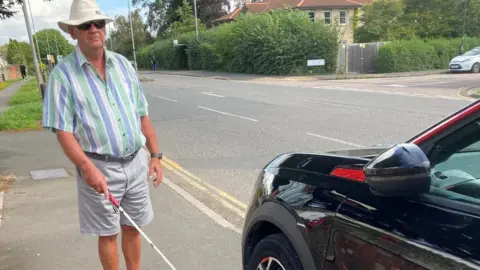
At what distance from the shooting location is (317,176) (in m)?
2.17

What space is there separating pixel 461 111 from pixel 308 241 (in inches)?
34.3

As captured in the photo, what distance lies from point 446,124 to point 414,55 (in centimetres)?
3257

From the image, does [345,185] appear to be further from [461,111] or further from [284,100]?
[284,100]

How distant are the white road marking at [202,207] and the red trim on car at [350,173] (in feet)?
7.65

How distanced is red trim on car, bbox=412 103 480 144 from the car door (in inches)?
0.7

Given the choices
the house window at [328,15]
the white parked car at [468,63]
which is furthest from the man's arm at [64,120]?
the house window at [328,15]

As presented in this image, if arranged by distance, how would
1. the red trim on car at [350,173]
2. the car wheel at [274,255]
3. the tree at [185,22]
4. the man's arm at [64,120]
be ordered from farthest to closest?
1. the tree at [185,22]
2. the man's arm at [64,120]
3. the car wheel at [274,255]
4. the red trim on car at [350,173]

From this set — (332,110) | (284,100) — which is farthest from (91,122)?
(284,100)

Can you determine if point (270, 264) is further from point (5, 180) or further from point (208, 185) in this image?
point (5, 180)

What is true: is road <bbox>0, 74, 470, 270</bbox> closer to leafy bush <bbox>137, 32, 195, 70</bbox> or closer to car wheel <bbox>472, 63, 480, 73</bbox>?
car wheel <bbox>472, 63, 480, 73</bbox>

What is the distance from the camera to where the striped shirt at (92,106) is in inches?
103

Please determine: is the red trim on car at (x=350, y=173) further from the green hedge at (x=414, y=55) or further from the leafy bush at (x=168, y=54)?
the leafy bush at (x=168, y=54)

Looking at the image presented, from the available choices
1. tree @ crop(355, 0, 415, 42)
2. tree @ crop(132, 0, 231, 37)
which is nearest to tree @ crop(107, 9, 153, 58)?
tree @ crop(132, 0, 231, 37)

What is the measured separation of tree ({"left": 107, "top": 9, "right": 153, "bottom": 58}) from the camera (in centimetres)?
7875
